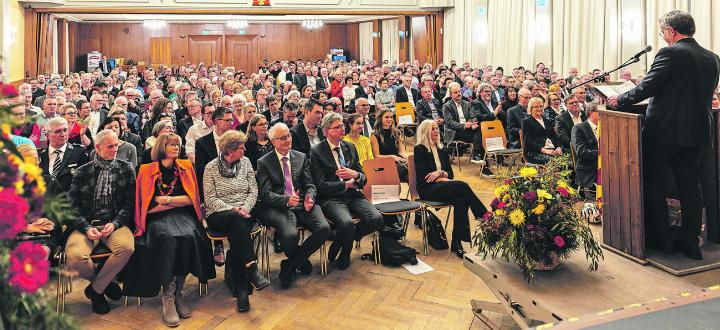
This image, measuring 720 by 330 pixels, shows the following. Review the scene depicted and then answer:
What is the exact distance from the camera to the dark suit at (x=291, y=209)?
431 cm

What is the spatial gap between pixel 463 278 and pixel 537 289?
4.28 feet

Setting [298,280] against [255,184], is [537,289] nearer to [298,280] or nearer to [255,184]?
[298,280]

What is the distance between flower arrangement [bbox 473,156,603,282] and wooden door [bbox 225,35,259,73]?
24733 mm

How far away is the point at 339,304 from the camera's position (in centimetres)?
397

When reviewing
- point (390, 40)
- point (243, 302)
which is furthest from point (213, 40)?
point (243, 302)

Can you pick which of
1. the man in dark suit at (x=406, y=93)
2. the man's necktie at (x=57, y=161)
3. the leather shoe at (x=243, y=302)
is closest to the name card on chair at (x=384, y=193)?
the leather shoe at (x=243, y=302)

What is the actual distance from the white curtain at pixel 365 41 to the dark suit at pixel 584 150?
1945cm

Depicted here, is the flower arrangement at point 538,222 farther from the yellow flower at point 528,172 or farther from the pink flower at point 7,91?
the pink flower at point 7,91

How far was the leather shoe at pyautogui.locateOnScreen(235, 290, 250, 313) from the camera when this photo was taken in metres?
3.88

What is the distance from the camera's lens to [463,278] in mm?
4367

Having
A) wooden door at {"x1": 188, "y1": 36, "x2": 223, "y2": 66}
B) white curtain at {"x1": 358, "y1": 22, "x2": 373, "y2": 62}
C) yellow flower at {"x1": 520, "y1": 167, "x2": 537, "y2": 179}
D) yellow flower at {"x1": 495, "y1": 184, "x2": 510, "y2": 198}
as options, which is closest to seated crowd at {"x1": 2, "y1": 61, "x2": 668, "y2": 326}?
yellow flower at {"x1": 495, "y1": 184, "x2": 510, "y2": 198}

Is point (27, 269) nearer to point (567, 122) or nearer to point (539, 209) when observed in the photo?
point (539, 209)

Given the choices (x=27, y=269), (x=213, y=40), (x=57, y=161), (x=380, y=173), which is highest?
(x=213, y=40)

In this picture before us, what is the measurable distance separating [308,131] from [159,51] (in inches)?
867
